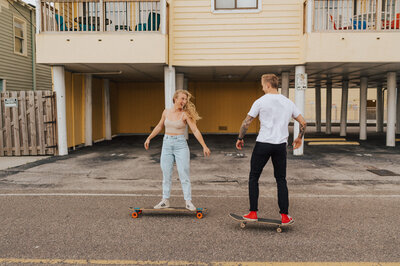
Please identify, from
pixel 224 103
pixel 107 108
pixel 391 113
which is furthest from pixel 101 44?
pixel 391 113

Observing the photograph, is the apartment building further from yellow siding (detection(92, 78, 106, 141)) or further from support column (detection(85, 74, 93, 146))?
yellow siding (detection(92, 78, 106, 141))

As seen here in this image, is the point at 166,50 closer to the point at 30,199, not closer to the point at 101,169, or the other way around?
the point at 101,169

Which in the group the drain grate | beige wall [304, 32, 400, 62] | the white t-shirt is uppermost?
beige wall [304, 32, 400, 62]

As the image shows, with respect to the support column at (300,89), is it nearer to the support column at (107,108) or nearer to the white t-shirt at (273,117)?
the white t-shirt at (273,117)

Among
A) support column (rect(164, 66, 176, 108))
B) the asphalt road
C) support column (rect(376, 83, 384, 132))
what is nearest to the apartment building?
support column (rect(164, 66, 176, 108))

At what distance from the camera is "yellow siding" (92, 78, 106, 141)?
1507 centimetres

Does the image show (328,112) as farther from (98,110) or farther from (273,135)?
(273,135)

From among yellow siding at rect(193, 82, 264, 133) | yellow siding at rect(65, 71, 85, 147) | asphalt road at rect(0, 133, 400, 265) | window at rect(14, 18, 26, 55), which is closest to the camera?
asphalt road at rect(0, 133, 400, 265)

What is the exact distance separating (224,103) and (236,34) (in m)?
8.38

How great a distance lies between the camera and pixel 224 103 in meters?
19.3

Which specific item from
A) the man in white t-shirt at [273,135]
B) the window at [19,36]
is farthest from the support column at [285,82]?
the window at [19,36]

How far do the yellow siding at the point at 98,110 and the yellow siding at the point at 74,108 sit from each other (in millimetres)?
1555

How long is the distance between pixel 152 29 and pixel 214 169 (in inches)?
202

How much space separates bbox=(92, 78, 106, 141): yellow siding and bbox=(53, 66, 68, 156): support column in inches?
150
